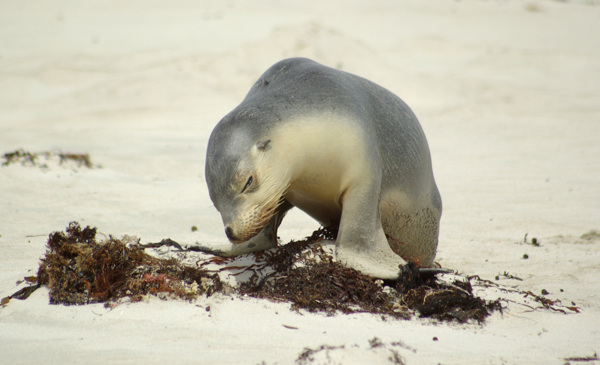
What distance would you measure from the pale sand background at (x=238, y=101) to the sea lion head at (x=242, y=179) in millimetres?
437

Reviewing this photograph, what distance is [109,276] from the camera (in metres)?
3.39

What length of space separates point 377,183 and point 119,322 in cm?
164

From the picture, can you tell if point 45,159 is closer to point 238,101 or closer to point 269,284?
point 269,284

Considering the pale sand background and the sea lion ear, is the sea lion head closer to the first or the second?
the sea lion ear

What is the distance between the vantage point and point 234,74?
13.7m

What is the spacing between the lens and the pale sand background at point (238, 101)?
9.73ft

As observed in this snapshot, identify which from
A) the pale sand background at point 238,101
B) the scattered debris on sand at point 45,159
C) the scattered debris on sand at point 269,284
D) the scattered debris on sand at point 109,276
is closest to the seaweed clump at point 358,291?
the scattered debris on sand at point 269,284

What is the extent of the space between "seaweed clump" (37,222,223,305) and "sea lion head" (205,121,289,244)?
1.31 ft

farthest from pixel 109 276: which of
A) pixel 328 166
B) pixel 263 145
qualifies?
pixel 328 166

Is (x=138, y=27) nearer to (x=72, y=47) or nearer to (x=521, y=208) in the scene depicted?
(x=72, y=47)

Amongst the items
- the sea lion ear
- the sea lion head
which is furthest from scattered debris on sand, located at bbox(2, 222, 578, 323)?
the sea lion ear

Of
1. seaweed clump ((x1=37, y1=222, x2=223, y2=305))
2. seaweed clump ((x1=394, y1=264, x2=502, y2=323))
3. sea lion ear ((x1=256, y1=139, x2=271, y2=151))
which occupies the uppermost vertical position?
sea lion ear ((x1=256, y1=139, x2=271, y2=151))

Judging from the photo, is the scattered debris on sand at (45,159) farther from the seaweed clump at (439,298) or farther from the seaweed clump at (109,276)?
the seaweed clump at (439,298)

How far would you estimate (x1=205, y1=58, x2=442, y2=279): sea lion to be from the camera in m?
3.37
